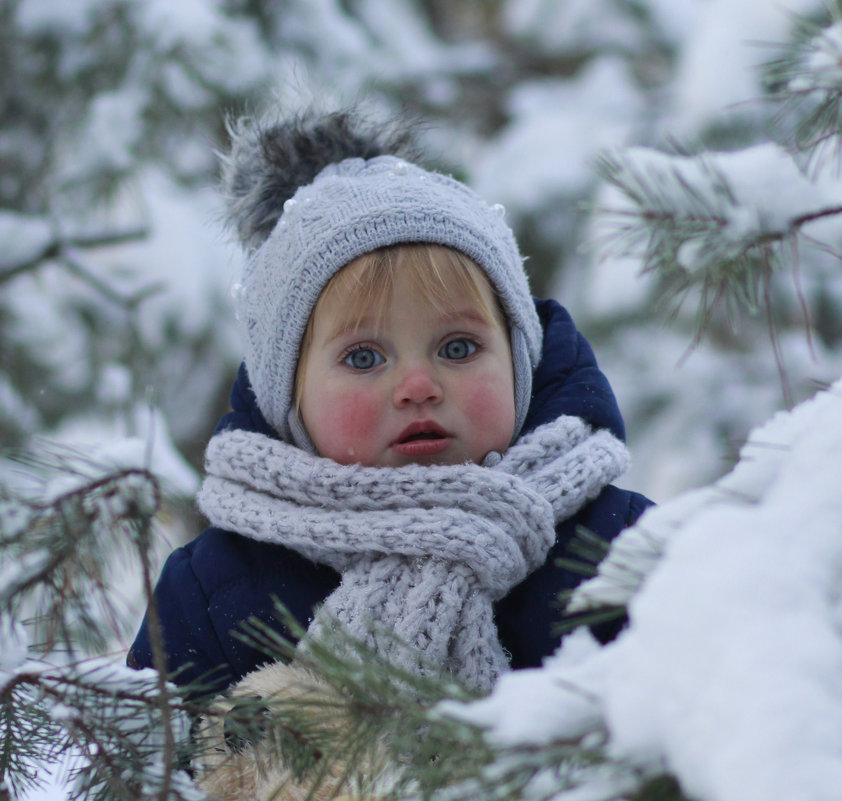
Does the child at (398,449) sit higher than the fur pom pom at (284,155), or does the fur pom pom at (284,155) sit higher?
the fur pom pom at (284,155)

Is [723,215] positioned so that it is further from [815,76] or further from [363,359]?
[363,359]

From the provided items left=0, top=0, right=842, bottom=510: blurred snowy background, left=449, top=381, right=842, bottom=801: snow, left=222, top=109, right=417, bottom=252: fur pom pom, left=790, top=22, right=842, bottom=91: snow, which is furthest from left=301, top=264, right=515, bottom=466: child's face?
left=0, top=0, right=842, bottom=510: blurred snowy background

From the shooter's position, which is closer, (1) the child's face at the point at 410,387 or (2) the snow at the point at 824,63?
(2) the snow at the point at 824,63

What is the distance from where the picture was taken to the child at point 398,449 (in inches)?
46.6

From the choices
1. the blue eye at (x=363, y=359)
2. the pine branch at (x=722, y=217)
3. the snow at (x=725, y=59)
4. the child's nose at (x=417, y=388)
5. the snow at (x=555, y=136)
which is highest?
the snow at (x=555, y=136)

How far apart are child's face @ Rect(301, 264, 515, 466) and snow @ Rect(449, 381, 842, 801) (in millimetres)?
683

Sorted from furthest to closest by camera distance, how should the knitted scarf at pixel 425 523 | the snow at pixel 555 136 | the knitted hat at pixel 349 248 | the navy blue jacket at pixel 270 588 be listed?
the snow at pixel 555 136 < the knitted hat at pixel 349 248 < the navy blue jacket at pixel 270 588 < the knitted scarf at pixel 425 523

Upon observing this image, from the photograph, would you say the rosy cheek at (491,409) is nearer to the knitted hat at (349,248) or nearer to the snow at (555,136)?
the knitted hat at (349,248)

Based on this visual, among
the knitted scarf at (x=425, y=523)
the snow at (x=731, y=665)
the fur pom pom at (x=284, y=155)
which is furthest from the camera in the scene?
the fur pom pom at (x=284, y=155)

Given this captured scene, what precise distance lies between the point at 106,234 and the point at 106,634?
118 inches

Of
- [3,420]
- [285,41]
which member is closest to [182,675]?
[3,420]

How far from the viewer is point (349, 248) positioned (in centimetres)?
137

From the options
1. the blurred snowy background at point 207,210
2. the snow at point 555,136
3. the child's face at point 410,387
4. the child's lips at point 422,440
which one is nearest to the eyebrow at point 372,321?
the child's face at point 410,387

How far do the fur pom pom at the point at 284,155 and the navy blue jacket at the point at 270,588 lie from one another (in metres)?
0.49
